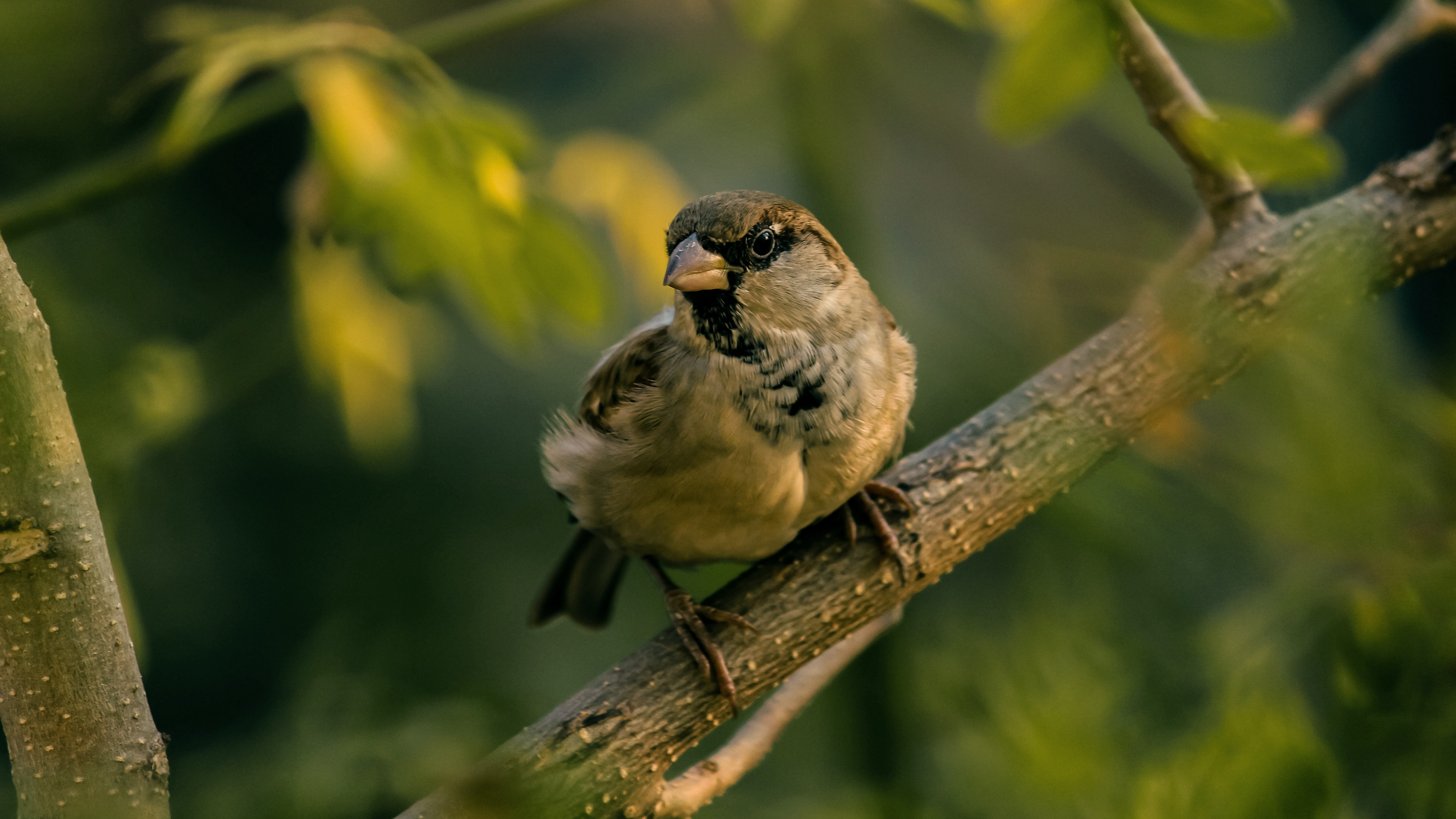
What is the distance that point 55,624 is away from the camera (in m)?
0.95

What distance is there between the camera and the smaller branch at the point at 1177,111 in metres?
1.37

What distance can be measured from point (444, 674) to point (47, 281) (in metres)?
1.29

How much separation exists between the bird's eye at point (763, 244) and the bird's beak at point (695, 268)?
6 cm

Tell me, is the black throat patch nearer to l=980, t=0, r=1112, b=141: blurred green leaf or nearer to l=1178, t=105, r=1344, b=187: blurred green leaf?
l=980, t=0, r=1112, b=141: blurred green leaf

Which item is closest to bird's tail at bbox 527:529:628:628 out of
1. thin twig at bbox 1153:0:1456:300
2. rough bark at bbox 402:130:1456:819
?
rough bark at bbox 402:130:1456:819

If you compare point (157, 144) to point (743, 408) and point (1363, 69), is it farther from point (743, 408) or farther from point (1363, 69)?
point (1363, 69)

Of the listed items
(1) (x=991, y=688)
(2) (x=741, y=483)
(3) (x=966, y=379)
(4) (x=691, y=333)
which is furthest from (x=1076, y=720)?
(3) (x=966, y=379)

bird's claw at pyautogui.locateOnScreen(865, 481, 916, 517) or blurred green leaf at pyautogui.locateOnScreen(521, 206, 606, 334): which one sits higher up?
blurred green leaf at pyautogui.locateOnScreen(521, 206, 606, 334)

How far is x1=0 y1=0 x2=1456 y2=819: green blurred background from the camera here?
1.02 meters

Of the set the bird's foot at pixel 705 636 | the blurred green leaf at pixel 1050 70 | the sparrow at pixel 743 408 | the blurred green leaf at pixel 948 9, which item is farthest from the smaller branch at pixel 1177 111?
the bird's foot at pixel 705 636

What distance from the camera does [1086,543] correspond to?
6.44 ft

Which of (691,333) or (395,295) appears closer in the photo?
(691,333)

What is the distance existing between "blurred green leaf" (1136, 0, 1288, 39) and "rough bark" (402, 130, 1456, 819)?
31 centimetres

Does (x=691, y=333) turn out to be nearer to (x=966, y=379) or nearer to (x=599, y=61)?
(x=966, y=379)
